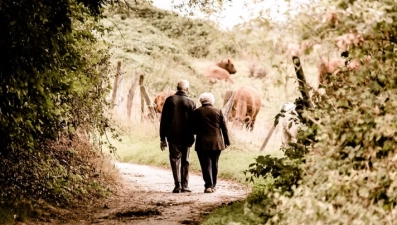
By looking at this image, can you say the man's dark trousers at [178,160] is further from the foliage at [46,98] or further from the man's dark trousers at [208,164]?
the foliage at [46,98]

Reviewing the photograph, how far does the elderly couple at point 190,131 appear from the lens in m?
10.2

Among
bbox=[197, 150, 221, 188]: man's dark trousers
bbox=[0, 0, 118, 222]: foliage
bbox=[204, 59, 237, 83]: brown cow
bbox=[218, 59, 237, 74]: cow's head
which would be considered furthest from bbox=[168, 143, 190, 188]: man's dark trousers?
bbox=[218, 59, 237, 74]: cow's head

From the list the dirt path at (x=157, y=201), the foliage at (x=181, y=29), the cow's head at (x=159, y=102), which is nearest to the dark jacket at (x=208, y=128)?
the dirt path at (x=157, y=201)

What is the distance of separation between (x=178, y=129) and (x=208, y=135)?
0.58 metres

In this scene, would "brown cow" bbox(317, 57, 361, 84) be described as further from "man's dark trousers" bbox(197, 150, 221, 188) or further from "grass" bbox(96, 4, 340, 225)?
"grass" bbox(96, 4, 340, 225)

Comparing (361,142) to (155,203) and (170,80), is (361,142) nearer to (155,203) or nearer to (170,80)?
(155,203)

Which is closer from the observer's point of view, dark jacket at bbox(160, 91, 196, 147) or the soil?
the soil

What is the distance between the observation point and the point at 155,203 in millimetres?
9039

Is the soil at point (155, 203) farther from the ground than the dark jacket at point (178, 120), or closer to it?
closer to it

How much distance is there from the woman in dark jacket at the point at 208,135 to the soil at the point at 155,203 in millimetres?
451

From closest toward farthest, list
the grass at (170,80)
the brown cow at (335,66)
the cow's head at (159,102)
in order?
1. the brown cow at (335,66)
2. the grass at (170,80)
3. the cow's head at (159,102)

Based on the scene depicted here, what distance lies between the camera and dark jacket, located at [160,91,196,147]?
10234 mm

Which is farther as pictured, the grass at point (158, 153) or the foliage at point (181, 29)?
the foliage at point (181, 29)


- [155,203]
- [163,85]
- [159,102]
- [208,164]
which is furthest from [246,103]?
[155,203]
